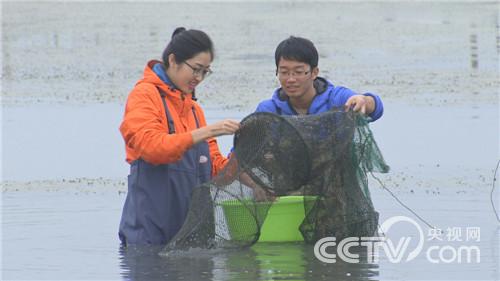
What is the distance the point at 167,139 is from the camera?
7934 millimetres

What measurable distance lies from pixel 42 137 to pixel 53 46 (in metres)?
10.3

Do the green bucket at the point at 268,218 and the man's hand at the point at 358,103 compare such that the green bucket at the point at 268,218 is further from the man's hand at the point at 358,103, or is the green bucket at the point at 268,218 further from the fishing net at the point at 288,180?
the man's hand at the point at 358,103

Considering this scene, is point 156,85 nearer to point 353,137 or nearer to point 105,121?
point 353,137

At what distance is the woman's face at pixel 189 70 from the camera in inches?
321

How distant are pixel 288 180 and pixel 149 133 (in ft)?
3.29

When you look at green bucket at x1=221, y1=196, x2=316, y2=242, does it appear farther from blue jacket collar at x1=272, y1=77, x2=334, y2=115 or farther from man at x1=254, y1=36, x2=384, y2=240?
blue jacket collar at x1=272, y1=77, x2=334, y2=115

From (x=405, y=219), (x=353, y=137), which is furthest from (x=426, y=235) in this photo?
(x=353, y=137)

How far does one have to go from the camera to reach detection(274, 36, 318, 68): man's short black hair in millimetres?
8406

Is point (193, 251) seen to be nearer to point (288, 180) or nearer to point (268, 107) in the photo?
point (288, 180)

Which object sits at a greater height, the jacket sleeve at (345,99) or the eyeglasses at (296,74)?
the eyeglasses at (296,74)

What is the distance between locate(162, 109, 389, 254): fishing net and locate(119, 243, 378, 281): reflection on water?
13 cm

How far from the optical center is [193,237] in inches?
329

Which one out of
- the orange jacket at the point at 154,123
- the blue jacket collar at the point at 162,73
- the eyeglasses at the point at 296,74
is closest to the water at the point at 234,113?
the orange jacket at the point at 154,123

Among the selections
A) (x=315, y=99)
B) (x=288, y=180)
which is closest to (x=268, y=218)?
(x=288, y=180)
